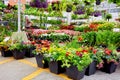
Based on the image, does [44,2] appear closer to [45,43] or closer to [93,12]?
[45,43]

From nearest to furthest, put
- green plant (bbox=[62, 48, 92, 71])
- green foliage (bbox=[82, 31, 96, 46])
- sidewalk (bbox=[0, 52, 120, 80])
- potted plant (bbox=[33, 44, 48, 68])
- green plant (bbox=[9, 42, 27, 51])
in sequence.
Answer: green plant (bbox=[62, 48, 92, 71]) < sidewalk (bbox=[0, 52, 120, 80]) < potted plant (bbox=[33, 44, 48, 68]) < green plant (bbox=[9, 42, 27, 51]) < green foliage (bbox=[82, 31, 96, 46])

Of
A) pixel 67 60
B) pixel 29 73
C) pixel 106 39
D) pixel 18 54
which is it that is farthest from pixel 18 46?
pixel 106 39

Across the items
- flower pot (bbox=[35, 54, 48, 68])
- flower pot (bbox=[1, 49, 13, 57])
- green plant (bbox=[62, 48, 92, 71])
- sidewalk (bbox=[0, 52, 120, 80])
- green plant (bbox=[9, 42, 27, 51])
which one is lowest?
sidewalk (bbox=[0, 52, 120, 80])

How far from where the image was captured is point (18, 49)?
566 cm

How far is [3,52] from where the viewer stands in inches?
235

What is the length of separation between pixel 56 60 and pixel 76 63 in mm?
468

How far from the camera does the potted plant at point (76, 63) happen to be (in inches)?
164

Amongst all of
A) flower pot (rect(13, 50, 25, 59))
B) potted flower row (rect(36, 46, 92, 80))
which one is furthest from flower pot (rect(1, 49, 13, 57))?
potted flower row (rect(36, 46, 92, 80))

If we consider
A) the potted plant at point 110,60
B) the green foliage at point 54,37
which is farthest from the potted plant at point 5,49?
the potted plant at point 110,60

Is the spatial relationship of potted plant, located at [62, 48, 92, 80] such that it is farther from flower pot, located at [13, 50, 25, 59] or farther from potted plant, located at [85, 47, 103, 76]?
flower pot, located at [13, 50, 25, 59]

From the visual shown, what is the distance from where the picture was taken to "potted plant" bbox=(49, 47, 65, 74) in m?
4.46

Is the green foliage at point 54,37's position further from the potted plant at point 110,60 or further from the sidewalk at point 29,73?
the potted plant at point 110,60

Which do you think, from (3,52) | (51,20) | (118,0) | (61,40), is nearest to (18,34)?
(3,52)

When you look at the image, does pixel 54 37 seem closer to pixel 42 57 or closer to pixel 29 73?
pixel 42 57
